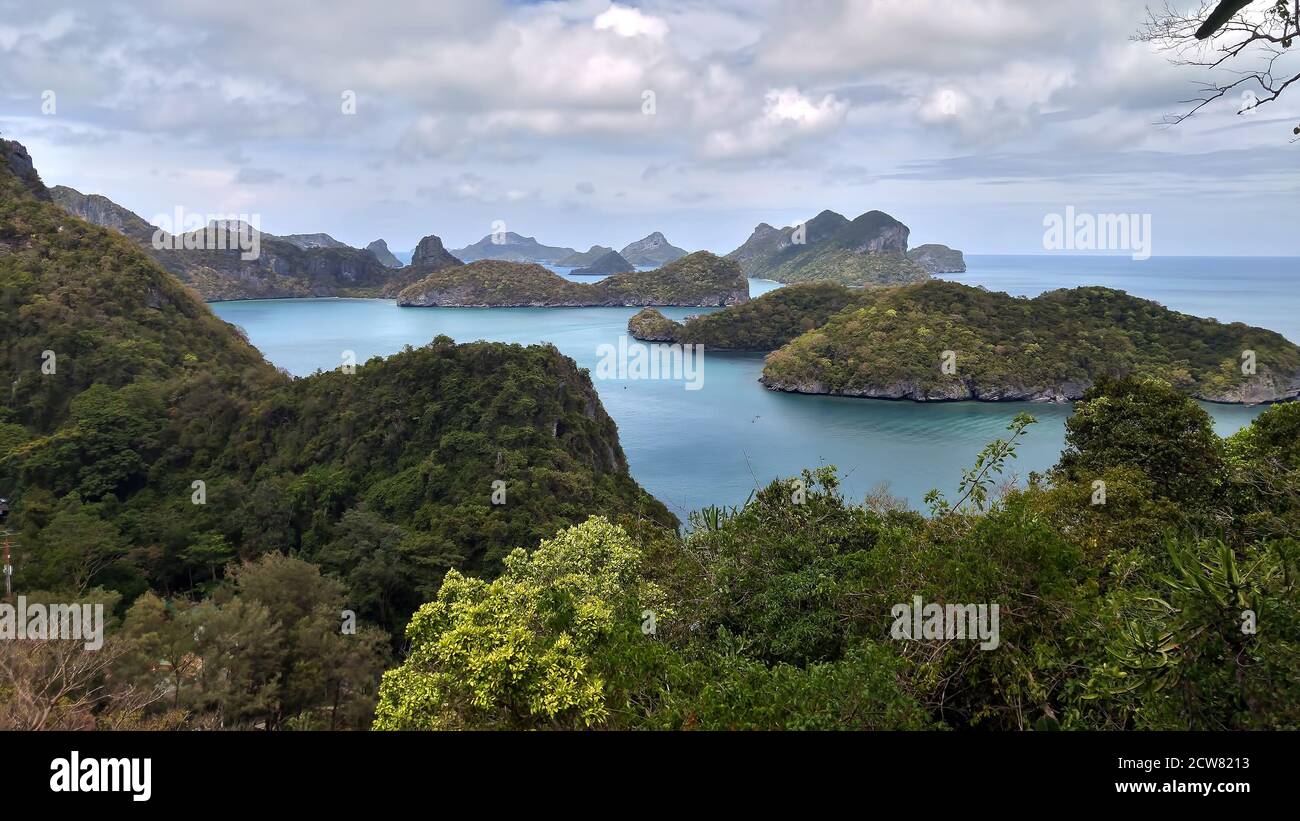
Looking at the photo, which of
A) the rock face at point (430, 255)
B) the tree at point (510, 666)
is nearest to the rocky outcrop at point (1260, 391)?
the tree at point (510, 666)

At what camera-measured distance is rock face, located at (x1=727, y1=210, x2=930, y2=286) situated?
14875 cm

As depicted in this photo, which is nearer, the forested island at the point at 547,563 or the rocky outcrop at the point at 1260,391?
the forested island at the point at 547,563

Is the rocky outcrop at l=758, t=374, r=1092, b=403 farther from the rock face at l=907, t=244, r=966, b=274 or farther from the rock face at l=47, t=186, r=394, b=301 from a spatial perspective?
the rock face at l=907, t=244, r=966, b=274

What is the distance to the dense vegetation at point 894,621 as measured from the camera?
3873mm

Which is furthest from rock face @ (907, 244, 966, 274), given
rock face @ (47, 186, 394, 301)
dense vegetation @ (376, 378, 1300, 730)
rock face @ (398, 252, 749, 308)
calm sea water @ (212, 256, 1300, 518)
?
dense vegetation @ (376, 378, 1300, 730)

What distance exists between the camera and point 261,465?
1066 inches

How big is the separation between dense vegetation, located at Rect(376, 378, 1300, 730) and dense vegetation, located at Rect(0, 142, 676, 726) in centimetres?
689

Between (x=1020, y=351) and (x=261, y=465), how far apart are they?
53.2m

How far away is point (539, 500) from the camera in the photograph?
2230cm

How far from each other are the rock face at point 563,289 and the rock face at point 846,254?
101 ft

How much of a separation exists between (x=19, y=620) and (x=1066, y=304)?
226 ft

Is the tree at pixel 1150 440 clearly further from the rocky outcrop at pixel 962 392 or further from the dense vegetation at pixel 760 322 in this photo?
the dense vegetation at pixel 760 322

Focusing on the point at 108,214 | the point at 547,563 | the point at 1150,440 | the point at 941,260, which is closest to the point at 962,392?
the point at 1150,440
